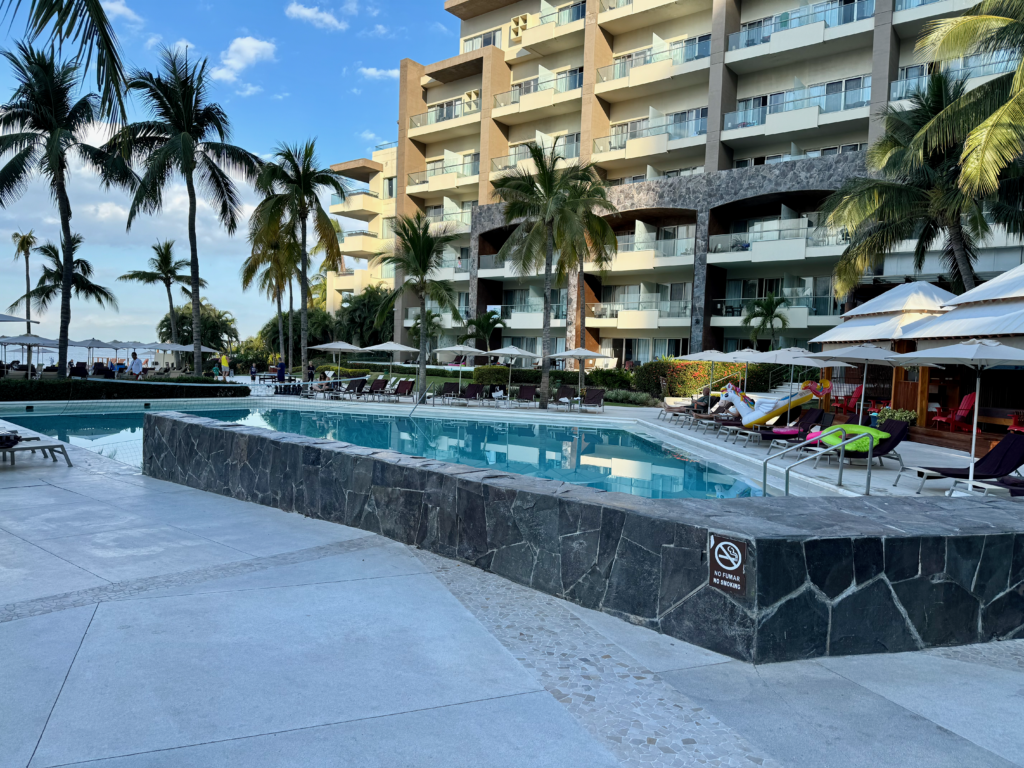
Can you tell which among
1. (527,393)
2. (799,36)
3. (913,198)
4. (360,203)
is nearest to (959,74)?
(799,36)

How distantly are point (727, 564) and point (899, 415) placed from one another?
13.9 meters

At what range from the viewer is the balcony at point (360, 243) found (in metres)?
47.7

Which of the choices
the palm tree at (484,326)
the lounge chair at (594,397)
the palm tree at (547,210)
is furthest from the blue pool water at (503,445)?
the palm tree at (484,326)

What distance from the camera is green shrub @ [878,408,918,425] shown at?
15366 millimetres

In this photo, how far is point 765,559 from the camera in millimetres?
3717

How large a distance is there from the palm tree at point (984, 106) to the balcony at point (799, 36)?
48.0ft

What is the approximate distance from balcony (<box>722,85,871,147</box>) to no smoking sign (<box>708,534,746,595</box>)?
30015 millimetres

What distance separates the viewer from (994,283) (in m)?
11.2

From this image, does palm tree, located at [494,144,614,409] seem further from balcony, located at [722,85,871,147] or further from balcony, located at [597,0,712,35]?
balcony, located at [597,0,712,35]

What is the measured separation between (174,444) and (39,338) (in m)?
26.6

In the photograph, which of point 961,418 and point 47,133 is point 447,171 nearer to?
point 47,133

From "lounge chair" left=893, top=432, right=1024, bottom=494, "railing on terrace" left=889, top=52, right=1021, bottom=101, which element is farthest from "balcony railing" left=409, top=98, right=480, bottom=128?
"lounge chair" left=893, top=432, right=1024, bottom=494

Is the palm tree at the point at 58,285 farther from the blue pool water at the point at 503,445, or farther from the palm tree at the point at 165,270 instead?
the blue pool water at the point at 503,445

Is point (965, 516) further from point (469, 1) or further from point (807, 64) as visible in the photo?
point (469, 1)
